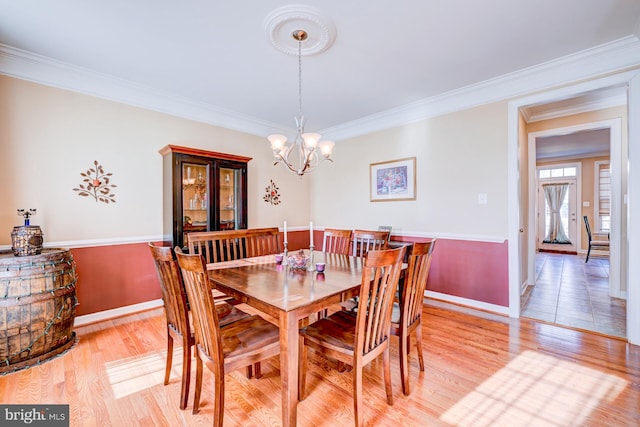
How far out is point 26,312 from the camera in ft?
6.43

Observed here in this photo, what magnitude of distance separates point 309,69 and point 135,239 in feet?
8.33

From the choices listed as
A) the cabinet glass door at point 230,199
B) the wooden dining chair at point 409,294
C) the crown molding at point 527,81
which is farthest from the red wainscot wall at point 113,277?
the crown molding at point 527,81

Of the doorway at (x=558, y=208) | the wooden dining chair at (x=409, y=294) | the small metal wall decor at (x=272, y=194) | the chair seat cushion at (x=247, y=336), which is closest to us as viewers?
the chair seat cushion at (x=247, y=336)

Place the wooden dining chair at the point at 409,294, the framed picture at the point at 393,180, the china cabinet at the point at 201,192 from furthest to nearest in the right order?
the framed picture at the point at 393,180 < the china cabinet at the point at 201,192 < the wooden dining chair at the point at 409,294

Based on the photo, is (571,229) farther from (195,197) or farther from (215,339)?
(215,339)

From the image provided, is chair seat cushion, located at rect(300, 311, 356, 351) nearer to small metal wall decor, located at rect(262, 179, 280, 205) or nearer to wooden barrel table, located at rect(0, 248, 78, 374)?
wooden barrel table, located at rect(0, 248, 78, 374)

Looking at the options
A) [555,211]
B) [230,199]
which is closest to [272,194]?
[230,199]

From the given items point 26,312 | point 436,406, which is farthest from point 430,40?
point 26,312

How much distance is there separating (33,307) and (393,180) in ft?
12.3

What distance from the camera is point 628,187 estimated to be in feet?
7.49

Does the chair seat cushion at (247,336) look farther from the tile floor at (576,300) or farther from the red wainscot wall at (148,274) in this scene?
the tile floor at (576,300)

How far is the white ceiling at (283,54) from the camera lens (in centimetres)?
184

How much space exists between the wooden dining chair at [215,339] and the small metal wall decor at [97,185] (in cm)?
202
